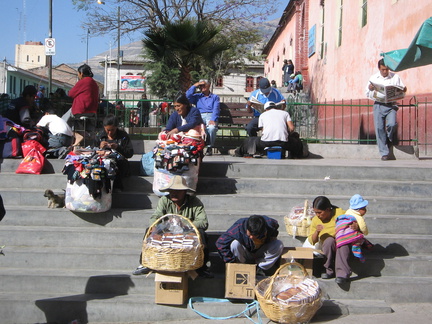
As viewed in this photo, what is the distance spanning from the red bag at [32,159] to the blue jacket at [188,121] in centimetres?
196

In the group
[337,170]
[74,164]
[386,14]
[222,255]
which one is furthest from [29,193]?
[386,14]

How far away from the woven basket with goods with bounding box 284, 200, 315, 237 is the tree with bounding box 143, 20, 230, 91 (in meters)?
7.77

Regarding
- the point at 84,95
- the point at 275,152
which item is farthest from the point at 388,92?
the point at 84,95

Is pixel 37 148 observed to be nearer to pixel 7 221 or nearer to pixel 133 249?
pixel 7 221

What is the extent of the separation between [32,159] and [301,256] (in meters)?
4.46

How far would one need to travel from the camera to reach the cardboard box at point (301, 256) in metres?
6.29

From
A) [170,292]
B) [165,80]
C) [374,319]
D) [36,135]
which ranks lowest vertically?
[374,319]

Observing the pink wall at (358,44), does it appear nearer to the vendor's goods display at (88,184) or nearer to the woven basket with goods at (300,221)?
the woven basket with goods at (300,221)

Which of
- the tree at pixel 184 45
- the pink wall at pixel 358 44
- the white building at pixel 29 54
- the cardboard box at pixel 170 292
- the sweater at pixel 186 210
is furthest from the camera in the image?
the white building at pixel 29 54

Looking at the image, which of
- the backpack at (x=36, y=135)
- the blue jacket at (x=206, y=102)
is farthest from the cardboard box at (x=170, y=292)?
the blue jacket at (x=206, y=102)

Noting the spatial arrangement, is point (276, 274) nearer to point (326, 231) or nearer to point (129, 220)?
point (326, 231)

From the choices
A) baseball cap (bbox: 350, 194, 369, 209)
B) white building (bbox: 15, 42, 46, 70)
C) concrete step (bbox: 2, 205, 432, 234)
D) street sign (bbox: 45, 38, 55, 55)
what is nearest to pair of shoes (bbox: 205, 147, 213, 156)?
concrete step (bbox: 2, 205, 432, 234)

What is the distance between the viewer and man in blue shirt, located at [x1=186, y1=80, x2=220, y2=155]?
11625mm

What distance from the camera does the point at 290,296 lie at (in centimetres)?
575
